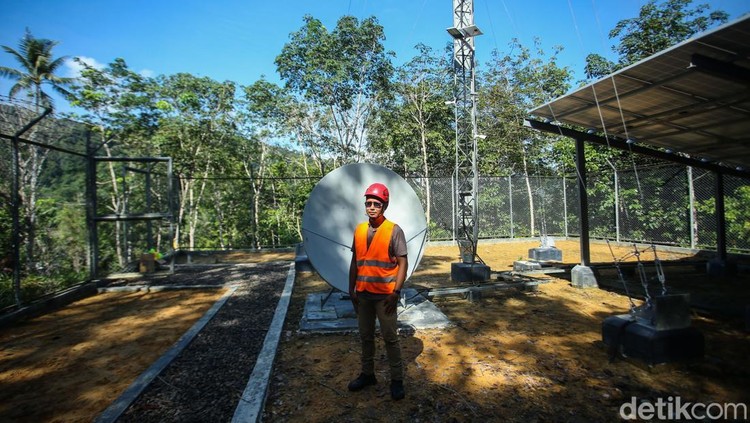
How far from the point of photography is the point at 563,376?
377 centimetres

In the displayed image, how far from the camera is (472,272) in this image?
8.07 m

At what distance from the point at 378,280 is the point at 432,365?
153 cm

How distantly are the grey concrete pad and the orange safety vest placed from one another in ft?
7.17

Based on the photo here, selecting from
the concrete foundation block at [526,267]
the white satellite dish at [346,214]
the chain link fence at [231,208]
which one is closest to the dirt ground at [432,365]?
the white satellite dish at [346,214]

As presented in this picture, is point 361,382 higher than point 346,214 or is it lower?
lower

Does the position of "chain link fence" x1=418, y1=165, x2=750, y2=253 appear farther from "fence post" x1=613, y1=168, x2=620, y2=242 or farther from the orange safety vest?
the orange safety vest

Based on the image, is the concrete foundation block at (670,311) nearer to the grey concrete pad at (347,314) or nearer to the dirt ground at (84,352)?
the grey concrete pad at (347,314)

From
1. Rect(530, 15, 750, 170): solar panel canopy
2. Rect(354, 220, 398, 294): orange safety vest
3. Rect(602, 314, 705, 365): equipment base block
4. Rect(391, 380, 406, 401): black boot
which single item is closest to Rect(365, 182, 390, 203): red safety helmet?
Rect(354, 220, 398, 294): orange safety vest

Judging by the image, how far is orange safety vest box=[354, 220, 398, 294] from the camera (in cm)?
334

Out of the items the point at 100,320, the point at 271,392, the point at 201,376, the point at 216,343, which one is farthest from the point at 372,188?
the point at 100,320

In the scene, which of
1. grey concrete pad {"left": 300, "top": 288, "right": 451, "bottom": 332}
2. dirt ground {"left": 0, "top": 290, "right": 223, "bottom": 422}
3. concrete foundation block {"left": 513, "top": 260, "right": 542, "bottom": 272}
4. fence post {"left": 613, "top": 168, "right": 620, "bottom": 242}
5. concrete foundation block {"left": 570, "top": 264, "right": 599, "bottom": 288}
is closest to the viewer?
dirt ground {"left": 0, "top": 290, "right": 223, "bottom": 422}

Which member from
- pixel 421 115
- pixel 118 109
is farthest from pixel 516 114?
pixel 118 109

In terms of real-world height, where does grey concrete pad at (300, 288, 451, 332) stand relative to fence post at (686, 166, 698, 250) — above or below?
below

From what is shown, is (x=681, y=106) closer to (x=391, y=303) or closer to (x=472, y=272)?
(x=472, y=272)
